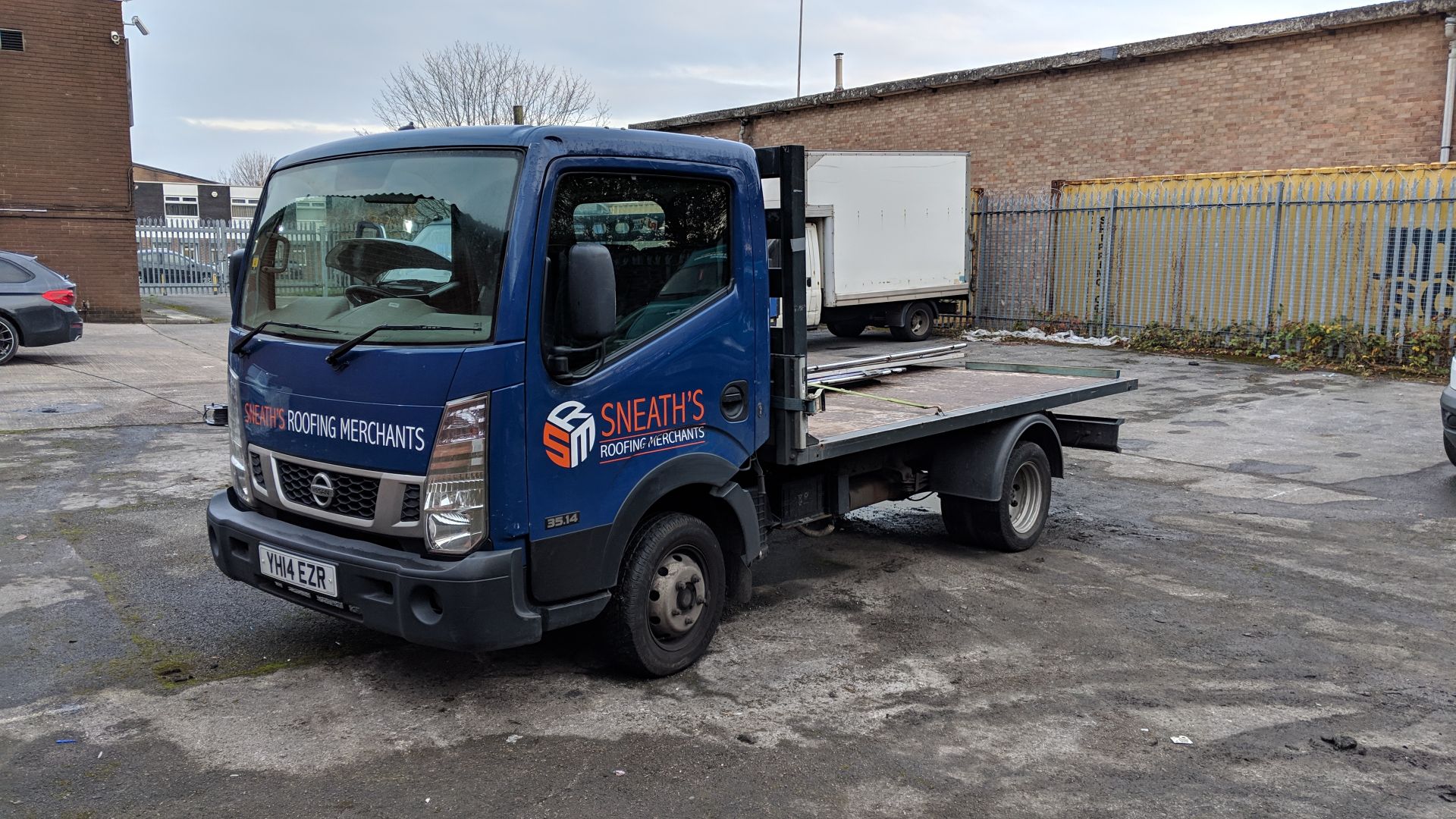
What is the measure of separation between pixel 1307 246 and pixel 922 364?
37.5 ft

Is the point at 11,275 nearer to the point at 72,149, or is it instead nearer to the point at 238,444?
the point at 72,149

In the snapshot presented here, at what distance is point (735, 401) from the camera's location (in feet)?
15.8

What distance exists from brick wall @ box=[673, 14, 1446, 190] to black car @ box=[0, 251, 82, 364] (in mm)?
18142

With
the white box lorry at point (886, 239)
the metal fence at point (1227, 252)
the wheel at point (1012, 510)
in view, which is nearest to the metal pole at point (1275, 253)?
the metal fence at point (1227, 252)

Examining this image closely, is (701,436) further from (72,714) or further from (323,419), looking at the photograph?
(72,714)

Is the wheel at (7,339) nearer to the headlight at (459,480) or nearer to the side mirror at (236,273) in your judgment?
the side mirror at (236,273)

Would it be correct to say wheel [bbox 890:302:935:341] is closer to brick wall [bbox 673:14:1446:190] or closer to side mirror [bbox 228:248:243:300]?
brick wall [bbox 673:14:1446:190]

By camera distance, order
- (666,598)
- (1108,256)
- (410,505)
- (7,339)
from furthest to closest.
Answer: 1. (1108,256)
2. (7,339)
3. (666,598)
4. (410,505)

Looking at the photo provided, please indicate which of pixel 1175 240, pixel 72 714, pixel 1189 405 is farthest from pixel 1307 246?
pixel 72 714

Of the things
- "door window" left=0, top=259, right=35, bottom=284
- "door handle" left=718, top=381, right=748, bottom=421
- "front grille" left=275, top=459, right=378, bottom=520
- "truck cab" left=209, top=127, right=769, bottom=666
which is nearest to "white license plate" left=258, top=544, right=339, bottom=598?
"truck cab" left=209, top=127, right=769, bottom=666

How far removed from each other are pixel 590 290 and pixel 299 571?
1.61m

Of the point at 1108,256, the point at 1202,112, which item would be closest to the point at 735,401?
the point at 1108,256

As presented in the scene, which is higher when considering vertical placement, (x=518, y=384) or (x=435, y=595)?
(x=518, y=384)

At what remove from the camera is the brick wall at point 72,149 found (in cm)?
2041
